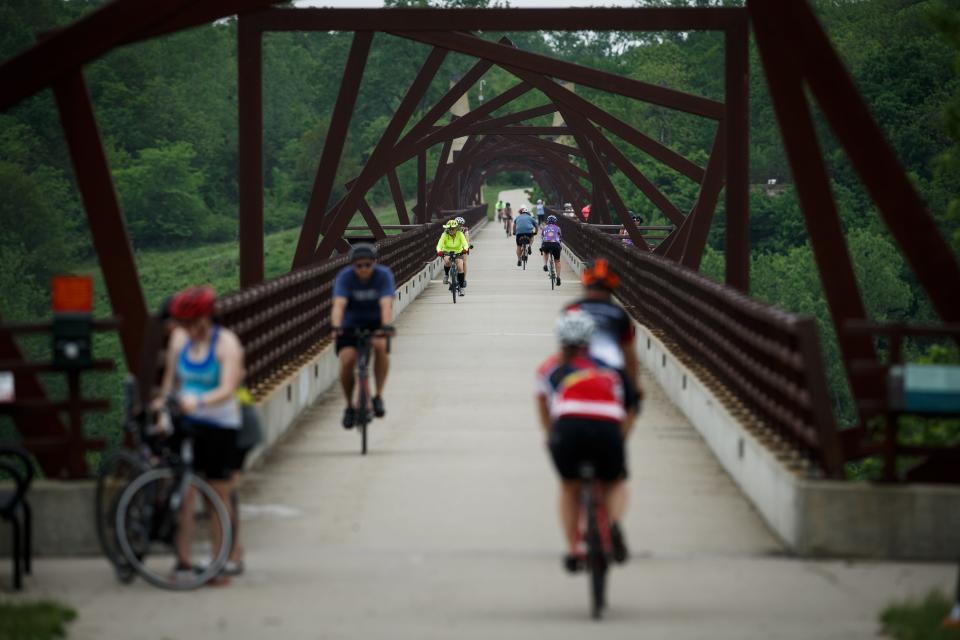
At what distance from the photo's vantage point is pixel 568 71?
24.2 m

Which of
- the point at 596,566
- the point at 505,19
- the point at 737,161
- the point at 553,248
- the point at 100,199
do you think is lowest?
the point at 596,566

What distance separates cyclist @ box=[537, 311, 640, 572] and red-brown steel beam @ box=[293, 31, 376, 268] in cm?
1638

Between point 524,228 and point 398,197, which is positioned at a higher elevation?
point 398,197

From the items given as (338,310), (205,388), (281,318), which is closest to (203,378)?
(205,388)

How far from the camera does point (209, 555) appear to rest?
1013 cm

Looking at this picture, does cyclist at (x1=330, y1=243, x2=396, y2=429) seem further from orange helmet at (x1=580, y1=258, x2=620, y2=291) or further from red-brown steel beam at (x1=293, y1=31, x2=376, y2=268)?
red-brown steel beam at (x1=293, y1=31, x2=376, y2=268)

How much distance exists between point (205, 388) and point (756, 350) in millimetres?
5005

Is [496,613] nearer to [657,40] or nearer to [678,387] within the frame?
[678,387]

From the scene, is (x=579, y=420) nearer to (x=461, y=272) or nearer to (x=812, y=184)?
(x=812, y=184)

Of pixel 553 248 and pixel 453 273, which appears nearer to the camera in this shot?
pixel 453 273

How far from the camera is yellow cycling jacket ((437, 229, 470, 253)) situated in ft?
107

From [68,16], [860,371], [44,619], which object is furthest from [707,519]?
[68,16]

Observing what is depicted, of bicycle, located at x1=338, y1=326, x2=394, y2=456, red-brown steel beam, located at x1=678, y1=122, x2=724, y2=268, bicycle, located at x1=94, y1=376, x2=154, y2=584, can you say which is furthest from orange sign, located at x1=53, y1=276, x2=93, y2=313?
red-brown steel beam, located at x1=678, y1=122, x2=724, y2=268

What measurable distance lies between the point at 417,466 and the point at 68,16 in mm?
121575
